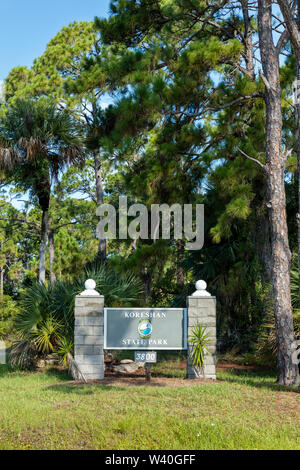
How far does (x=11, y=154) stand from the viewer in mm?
16016

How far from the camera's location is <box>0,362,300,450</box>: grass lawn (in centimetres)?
563

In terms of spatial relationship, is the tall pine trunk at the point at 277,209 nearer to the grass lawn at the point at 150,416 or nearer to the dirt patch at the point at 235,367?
the grass lawn at the point at 150,416

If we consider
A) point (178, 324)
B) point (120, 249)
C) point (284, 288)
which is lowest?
point (178, 324)

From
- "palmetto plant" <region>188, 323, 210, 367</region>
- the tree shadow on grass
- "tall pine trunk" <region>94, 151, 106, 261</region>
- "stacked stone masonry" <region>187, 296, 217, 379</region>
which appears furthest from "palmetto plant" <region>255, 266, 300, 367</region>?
"tall pine trunk" <region>94, 151, 106, 261</region>

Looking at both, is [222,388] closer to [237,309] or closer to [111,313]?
[111,313]

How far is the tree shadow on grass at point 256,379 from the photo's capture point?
A: 28.2 ft

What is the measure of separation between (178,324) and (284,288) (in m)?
2.14

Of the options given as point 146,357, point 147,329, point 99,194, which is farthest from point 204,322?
point 99,194

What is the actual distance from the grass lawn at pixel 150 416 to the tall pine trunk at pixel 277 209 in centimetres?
69

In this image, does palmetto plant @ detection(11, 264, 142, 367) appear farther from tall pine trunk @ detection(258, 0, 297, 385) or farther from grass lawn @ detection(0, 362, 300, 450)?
tall pine trunk @ detection(258, 0, 297, 385)

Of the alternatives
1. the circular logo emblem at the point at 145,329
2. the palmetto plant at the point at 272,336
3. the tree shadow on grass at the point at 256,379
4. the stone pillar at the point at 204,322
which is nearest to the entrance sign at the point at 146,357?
the circular logo emblem at the point at 145,329

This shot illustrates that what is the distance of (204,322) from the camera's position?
9703 mm

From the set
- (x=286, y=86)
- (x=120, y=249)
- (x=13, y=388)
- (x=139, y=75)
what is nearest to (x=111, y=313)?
(x=13, y=388)

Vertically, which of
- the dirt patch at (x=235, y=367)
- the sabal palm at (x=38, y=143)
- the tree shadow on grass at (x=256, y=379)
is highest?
the sabal palm at (x=38, y=143)
